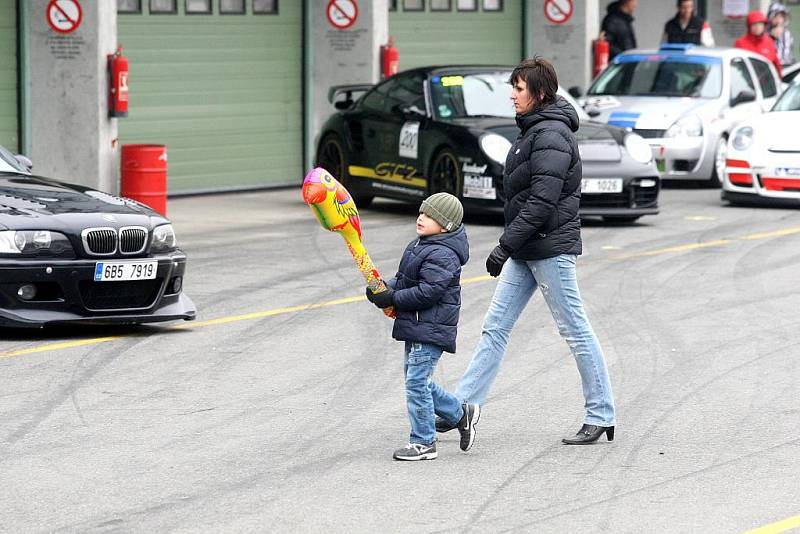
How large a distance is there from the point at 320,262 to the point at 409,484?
6.88 meters

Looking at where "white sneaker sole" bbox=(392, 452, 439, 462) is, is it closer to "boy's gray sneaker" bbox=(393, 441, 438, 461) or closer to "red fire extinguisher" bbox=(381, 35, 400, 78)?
"boy's gray sneaker" bbox=(393, 441, 438, 461)

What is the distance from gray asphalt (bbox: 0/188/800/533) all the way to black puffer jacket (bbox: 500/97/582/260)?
820mm

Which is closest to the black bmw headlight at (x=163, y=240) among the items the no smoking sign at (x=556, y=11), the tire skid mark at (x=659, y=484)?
the tire skid mark at (x=659, y=484)

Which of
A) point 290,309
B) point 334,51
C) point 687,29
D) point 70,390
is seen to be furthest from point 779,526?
point 687,29

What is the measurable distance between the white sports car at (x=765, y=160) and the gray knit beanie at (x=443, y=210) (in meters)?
10.9

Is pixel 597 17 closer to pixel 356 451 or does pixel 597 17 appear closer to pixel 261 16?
pixel 261 16

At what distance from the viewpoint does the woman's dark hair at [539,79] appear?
6.91 m

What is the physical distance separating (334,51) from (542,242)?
14.2 m

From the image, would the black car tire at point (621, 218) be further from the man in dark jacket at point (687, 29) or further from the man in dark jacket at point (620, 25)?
the man in dark jacket at point (620, 25)

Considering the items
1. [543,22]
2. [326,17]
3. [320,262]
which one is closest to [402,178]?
[320,262]

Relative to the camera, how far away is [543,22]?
25.2 metres

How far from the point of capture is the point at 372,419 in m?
7.42

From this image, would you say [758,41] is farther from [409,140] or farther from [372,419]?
[372,419]

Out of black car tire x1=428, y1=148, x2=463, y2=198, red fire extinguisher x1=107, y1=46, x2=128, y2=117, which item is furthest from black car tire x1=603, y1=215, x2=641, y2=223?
red fire extinguisher x1=107, y1=46, x2=128, y2=117
